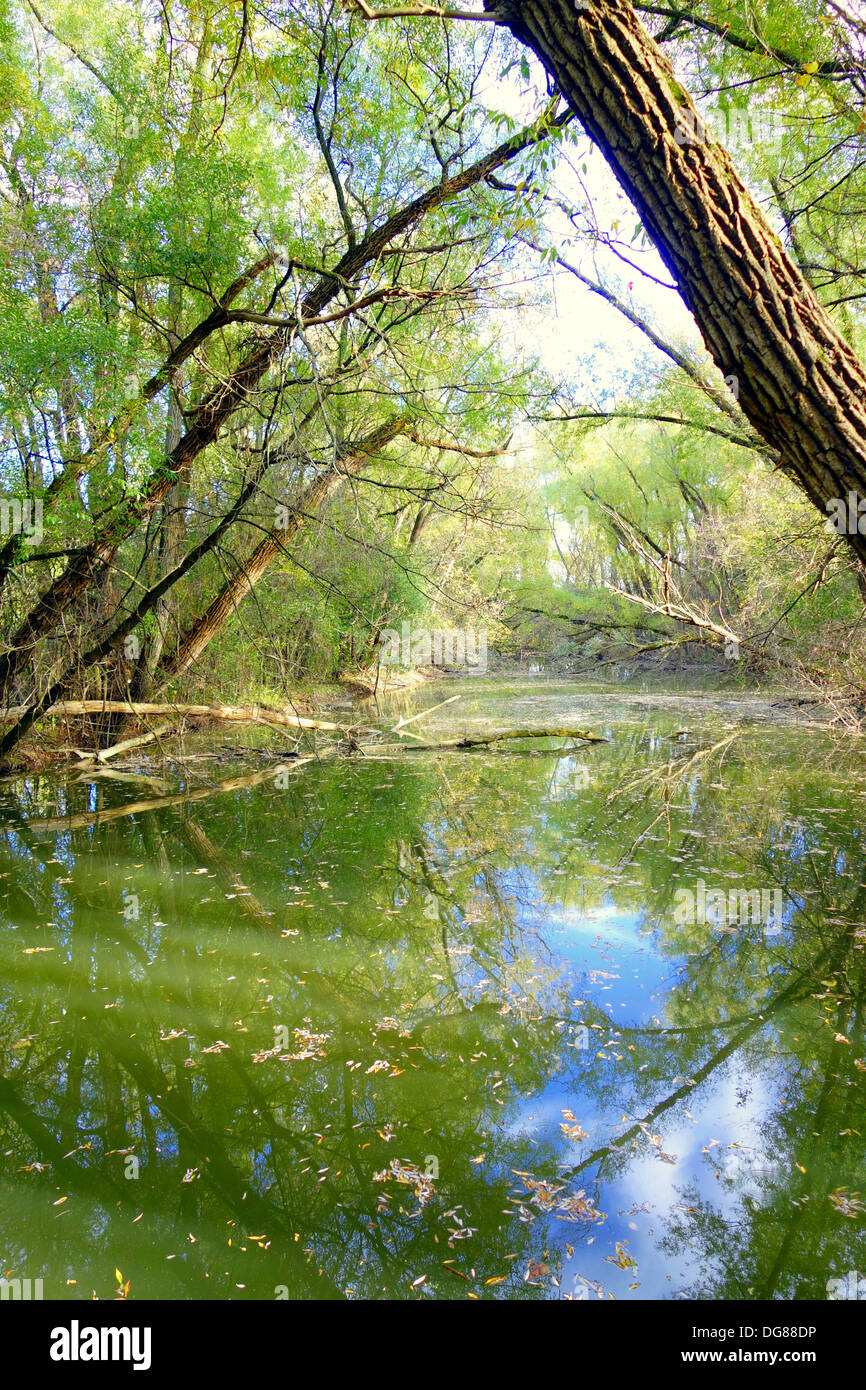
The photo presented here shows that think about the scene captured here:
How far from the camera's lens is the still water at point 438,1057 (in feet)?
8.12

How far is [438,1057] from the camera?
350 cm

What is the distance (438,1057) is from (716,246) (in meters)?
3.38

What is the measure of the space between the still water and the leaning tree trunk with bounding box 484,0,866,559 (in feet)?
7.82

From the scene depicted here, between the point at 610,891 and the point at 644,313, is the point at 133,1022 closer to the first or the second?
the point at 610,891

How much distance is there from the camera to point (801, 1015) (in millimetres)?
3793

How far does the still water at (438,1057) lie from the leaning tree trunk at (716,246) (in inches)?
93.9
